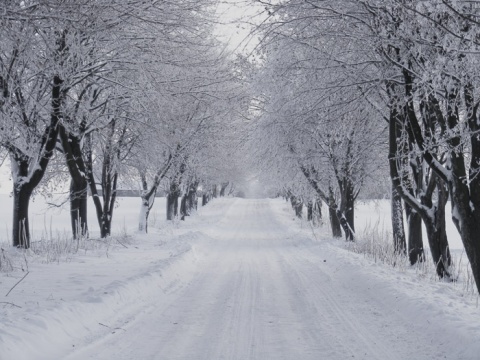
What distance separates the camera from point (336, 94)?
31.0ft

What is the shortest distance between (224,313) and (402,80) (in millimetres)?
5416

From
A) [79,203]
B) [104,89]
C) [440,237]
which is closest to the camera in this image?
[440,237]

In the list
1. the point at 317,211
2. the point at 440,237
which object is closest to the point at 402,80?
the point at 440,237

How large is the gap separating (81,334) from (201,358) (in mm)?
1567

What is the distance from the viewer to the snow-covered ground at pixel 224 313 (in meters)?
5.01

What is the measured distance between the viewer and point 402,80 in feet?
28.9

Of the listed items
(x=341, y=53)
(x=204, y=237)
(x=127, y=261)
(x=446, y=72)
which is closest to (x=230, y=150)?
(x=204, y=237)

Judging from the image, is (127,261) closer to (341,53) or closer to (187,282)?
(187,282)

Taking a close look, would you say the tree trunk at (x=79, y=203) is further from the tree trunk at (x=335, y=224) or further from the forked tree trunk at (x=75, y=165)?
the tree trunk at (x=335, y=224)

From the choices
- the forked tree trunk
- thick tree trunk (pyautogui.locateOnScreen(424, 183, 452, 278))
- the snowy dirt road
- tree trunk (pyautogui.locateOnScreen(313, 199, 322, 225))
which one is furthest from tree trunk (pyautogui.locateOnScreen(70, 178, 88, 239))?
tree trunk (pyautogui.locateOnScreen(313, 199, 322, 225))

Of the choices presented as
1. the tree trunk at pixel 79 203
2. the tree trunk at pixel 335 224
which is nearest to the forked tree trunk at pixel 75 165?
the tree trunk at pixel 79 203

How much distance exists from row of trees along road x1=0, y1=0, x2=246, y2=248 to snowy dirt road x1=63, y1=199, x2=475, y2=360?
13.1ft

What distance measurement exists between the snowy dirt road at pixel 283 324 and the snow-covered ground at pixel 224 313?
14mm

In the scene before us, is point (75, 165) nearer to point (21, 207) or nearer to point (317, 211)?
point (21, 207)
